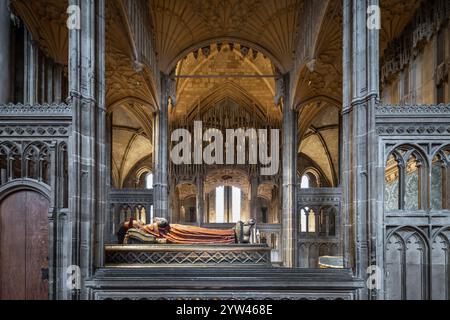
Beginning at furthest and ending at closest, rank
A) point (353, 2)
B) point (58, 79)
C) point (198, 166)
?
point (198, 166), point (58, 79), point (353, 2)

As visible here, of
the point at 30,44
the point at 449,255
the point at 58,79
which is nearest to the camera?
the point at 449,255

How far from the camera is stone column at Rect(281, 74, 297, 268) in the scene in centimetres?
2136

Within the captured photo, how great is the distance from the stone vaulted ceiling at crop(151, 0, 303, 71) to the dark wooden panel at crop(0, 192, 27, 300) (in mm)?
11432

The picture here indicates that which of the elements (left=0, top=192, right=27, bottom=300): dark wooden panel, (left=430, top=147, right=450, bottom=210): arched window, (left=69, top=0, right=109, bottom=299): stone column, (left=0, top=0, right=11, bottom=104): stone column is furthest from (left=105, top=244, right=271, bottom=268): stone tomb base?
(left=0, top=0, right=11, bottom=104): stone column

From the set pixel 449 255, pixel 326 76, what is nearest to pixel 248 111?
pixel 326 76

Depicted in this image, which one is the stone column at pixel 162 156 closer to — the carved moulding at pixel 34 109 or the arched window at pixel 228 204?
the carved moulding at pixel 34 109

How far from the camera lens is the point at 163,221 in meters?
13.8

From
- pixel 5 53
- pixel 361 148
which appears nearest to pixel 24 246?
pixel 5 53

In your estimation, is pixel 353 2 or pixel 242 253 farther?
pixel 242 253

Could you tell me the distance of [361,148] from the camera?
10.3 meters

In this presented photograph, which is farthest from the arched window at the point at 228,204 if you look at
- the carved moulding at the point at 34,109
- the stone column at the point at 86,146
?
the carved moulding at the point at 34,109

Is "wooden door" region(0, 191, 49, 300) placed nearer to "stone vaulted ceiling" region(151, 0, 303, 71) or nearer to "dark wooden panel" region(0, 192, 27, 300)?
"dark wooden panel" region(0, 192, 27, 300)
